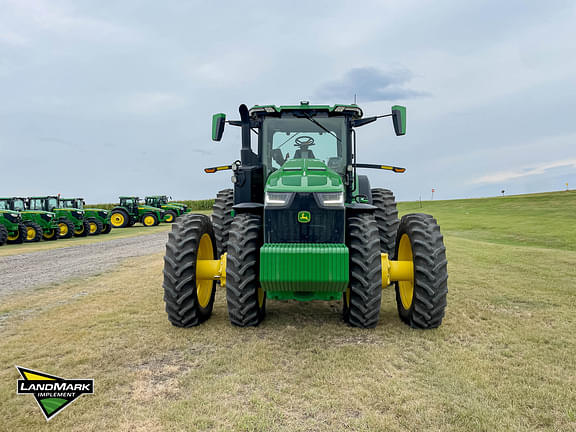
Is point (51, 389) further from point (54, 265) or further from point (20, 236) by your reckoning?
point (20, 236)

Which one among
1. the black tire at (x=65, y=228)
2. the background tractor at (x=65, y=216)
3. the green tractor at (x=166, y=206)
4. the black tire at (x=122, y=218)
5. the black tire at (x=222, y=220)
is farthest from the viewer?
the green tractor at (x=166, y=206)

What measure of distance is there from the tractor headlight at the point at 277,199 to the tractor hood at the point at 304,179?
5 cm

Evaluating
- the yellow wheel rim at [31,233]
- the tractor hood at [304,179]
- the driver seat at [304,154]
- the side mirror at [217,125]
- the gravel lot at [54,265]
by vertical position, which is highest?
the side mirror at [217,125]

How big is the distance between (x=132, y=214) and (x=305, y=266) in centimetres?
2769

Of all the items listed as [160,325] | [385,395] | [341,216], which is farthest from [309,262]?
[160,325]

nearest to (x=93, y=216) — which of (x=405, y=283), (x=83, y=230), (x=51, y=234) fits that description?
(x=83, y=230)

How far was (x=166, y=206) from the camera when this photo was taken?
31891 mm

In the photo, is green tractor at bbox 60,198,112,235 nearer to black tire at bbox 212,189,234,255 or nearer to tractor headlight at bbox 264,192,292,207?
black tire at bbox 212,189,234,255

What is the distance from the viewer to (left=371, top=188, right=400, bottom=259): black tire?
22.4ft

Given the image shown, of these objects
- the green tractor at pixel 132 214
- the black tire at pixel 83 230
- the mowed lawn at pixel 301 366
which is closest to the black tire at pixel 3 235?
the black tire at pixel 83 230

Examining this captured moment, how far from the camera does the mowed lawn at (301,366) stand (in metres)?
2.69

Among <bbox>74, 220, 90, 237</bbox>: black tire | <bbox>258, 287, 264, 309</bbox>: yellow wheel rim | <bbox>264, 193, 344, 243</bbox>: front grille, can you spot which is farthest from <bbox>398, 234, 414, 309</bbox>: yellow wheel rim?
<bbox>74, 220, 90, 237</bbox>: black tire

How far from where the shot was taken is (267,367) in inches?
138

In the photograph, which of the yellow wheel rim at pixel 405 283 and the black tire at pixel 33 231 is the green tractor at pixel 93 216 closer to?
the black tire at pixel 33 231
